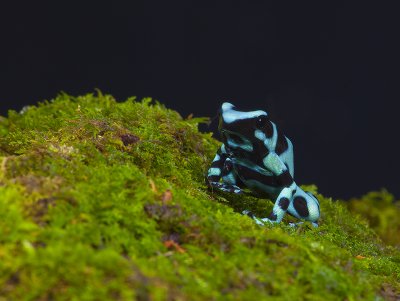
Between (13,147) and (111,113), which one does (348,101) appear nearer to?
(111,113)

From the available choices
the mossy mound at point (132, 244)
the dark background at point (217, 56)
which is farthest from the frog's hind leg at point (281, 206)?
the dark background at point (217, 56)

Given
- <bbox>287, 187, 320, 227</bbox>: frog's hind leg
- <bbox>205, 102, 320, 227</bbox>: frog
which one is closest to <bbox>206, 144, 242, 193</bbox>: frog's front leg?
<bbox>205, 102, 320, 227</bbox>: frog

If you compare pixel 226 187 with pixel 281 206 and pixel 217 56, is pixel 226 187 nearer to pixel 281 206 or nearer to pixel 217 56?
pixel 281 206

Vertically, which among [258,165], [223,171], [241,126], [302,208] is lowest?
[302,208]

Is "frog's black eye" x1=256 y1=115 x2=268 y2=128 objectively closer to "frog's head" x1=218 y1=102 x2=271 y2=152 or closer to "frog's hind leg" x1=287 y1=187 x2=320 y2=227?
"frog's head" x1=218 y1=102 x2=271 y2=152

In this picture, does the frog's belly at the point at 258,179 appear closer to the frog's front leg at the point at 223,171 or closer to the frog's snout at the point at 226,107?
the frog's front leg at the point at 223,171

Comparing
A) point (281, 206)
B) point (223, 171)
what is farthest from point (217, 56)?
point (281, 206)
